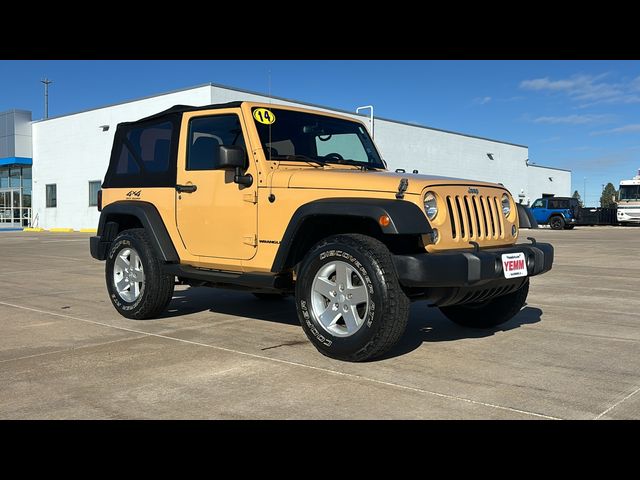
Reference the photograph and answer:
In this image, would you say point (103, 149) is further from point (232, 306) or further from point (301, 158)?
point (301, 158)

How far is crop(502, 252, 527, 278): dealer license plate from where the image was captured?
441 centimetres

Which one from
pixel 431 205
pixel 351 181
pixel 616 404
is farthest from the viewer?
pixel 351 181

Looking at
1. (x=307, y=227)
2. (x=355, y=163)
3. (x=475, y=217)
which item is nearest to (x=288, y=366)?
(x=307, y=227)

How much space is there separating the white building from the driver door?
835 inches

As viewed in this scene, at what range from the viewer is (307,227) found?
4.70 m

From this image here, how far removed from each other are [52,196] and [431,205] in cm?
3518

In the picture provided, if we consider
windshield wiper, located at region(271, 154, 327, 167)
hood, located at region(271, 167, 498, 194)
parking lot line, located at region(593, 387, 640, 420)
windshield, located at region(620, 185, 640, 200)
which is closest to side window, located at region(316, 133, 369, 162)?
windshield wiper, located at region(271, 154, 327, 167)

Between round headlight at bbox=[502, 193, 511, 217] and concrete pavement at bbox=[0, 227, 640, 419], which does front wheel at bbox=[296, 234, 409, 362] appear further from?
round headlight at bbox=[502, 193, 511, 217]

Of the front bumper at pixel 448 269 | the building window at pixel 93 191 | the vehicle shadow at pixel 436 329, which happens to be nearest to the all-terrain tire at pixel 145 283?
the vehicle shadow at pixel 436 329

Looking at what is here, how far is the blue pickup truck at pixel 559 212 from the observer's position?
34406 millimetres
